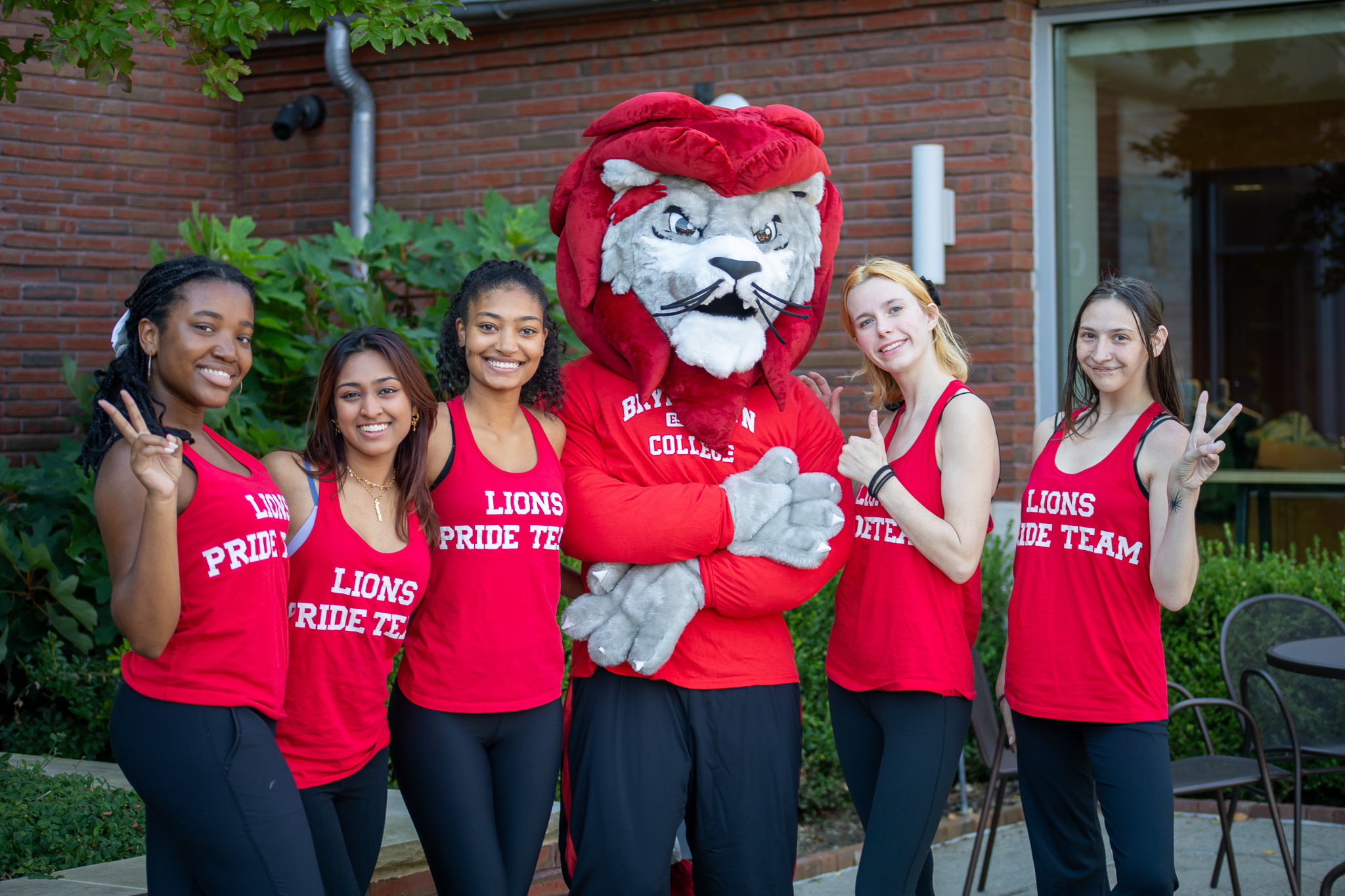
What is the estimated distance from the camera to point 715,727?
2984 millimetres

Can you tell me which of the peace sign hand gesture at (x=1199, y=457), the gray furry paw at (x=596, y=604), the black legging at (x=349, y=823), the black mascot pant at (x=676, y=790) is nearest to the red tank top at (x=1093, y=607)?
the peace sign hand gesture at (x=1199, y=457)

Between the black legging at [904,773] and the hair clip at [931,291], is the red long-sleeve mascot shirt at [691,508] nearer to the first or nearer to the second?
the black legging at [904,773]

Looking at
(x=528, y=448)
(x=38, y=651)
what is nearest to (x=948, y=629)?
(x=528, y=448)

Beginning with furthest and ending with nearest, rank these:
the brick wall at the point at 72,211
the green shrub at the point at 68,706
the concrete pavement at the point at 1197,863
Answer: the brick wall at the point at 72,211, the green shrub at the point at 68,706, the concrete pavement at the point at 1197,863

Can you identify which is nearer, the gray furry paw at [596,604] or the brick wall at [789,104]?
the gray furry paw at [596,604]

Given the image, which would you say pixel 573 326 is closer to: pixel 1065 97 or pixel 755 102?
pixel 755 102

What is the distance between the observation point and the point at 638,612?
2.99 meters

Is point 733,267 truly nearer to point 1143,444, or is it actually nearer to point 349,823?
point 1143,444

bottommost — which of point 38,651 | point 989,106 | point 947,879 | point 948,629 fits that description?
point 947,879

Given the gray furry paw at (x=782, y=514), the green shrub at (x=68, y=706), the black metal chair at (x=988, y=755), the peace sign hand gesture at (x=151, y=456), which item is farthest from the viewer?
the green shrub at (x=68, y=706)

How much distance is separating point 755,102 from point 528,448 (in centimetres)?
433

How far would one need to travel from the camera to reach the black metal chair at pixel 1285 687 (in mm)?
4359

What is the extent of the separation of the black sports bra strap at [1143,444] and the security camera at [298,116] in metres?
6.03

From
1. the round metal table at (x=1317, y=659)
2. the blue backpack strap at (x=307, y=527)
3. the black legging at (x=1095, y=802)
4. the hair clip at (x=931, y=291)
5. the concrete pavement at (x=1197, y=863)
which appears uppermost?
the hair clip at (x=931, y=291)
